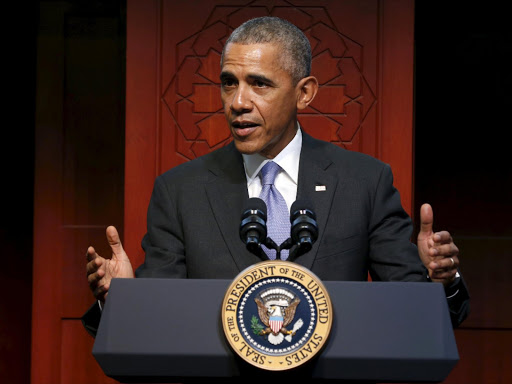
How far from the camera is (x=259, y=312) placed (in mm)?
1081

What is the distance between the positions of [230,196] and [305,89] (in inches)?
12.7

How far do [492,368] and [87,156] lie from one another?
8.05 feet

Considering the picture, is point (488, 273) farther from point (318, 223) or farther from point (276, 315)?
point (276, 315)

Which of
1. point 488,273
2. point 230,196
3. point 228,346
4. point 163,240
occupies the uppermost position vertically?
point 230,196

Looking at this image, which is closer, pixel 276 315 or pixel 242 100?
pixel 276 315

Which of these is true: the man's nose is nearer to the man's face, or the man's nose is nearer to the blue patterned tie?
the man's face

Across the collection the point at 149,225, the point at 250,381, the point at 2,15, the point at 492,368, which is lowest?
the point at 492,368

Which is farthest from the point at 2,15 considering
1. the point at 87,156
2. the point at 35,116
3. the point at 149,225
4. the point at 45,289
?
the point at 149,225

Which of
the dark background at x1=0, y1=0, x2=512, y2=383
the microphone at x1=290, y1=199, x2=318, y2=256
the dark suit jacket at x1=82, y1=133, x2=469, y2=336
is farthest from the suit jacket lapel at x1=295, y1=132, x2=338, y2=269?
the dark background at x1=0, y1=0, x2=512, y2=383

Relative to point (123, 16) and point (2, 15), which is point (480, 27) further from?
point (2, 15)

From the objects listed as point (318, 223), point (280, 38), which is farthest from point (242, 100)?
point (318, 223)

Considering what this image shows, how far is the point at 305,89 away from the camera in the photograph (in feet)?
5.52

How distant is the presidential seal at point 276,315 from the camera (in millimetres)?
1069

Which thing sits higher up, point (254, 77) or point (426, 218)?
point (254, 77)
